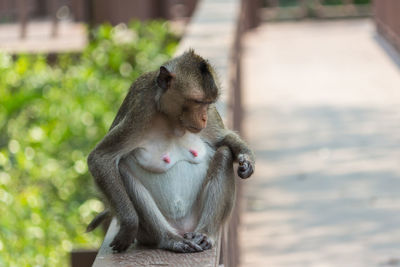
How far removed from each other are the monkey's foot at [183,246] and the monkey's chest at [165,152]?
0.28m

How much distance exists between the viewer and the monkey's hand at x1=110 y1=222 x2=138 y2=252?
3.02m

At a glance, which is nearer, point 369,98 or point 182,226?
point 182,226

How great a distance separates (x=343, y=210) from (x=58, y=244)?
7.33 feet

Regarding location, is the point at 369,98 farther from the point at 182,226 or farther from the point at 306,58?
the point at 182,226

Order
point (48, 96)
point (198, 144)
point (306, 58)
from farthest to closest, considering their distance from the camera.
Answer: point (306, 58) < point (48, 96) < point (198, 144)

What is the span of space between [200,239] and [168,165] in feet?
1.03

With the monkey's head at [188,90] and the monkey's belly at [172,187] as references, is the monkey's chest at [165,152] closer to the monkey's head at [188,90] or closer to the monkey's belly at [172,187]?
the monkey's belly at [172,187]

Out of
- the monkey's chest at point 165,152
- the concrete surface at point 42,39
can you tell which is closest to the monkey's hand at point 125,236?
the monkey's chest at point 165,152

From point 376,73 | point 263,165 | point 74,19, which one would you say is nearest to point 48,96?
point 263,165

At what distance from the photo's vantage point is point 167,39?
39.3ft

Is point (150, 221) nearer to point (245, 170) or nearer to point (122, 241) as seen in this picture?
point (122, 241)

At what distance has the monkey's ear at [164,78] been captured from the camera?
3.06 metres

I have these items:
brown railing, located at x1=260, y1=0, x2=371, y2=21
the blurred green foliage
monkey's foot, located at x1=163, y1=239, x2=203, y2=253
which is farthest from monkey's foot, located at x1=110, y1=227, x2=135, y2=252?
brown railing, located at x1=260, y1=0, x2=371, y2=21

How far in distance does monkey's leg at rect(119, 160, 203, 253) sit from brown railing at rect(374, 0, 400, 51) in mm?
10116
